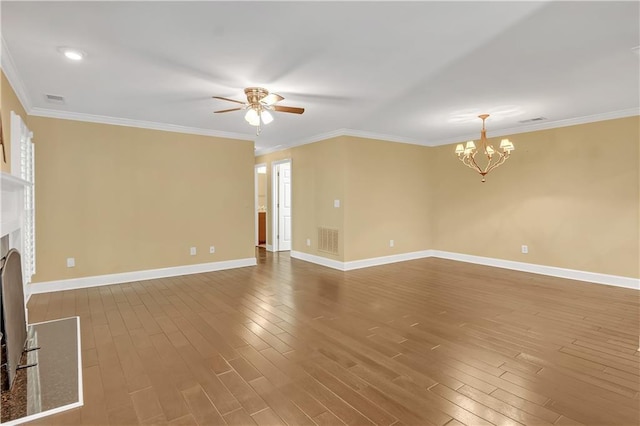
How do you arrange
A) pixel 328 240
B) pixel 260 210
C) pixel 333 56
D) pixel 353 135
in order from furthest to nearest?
pixel 260 210 < pixel 328 240 < pixel 353 135 < pixel 333 56

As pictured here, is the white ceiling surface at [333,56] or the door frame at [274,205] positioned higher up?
the white ceiling surface at [333,56]

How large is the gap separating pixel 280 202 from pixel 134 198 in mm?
3363

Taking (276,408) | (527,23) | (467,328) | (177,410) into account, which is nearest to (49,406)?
(177,410)

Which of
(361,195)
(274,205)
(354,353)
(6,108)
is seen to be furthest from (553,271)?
(6,108)

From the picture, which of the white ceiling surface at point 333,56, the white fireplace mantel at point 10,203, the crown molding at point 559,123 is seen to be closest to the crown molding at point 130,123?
the white ceiling surface at point 333,56

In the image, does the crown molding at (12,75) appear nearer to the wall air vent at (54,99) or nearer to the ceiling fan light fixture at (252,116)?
the wall air vent at (54,99)

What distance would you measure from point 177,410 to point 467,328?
266 cm

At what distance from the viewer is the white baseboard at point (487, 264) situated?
500 cm

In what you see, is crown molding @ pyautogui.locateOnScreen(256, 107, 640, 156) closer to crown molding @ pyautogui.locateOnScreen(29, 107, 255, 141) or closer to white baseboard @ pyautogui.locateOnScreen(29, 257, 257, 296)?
crown molding @ pyautogui.locateOnScreen(29, 107, 255, 141)

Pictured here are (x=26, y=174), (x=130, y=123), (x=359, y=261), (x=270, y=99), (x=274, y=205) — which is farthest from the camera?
(x=274, y=205)

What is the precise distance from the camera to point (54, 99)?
408cm

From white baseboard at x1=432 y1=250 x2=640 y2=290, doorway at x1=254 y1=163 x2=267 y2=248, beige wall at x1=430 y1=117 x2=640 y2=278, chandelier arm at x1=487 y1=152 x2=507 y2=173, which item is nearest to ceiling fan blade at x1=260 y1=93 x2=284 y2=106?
chandelier arm at x1=487 y1=152 x2=507 y2=173

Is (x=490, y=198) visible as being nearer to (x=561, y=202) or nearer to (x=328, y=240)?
(x=561, y=202)

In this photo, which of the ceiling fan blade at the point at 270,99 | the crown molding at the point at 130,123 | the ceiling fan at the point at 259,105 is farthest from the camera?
the crown molding at the point at 130,123
